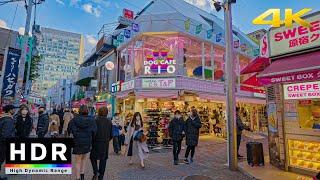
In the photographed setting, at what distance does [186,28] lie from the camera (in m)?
16.9

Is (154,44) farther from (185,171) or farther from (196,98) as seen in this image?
(185,171)

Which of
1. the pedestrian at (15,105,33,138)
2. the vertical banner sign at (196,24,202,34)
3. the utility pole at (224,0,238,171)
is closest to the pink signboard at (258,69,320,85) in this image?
the utility pole at (224,0,238,171)

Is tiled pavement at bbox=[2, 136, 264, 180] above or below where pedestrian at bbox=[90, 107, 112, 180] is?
below

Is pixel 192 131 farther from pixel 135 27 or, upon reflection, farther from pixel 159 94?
pixel 135 27

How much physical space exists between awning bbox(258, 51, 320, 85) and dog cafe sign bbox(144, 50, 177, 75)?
898 centimetres

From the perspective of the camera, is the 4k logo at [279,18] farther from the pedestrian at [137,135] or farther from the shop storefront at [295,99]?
the pedestrian at [137,135]

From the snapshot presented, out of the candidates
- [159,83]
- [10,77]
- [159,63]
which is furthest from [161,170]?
[159,63]

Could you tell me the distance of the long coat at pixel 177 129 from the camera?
876cm

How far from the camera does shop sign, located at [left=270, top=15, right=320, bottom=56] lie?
22.8ft

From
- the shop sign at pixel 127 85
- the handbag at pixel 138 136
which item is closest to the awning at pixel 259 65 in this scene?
the handbag at pixel 138 136

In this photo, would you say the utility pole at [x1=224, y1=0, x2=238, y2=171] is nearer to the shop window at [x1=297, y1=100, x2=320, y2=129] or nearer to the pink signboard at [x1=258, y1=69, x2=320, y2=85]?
the pink signboard at [x1=258, y1=69, x2=320, y2=85]

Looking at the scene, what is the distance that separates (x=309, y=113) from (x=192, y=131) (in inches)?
144

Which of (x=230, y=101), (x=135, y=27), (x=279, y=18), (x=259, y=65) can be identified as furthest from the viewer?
(x=135, y=27)

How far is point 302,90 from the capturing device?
283 inches
